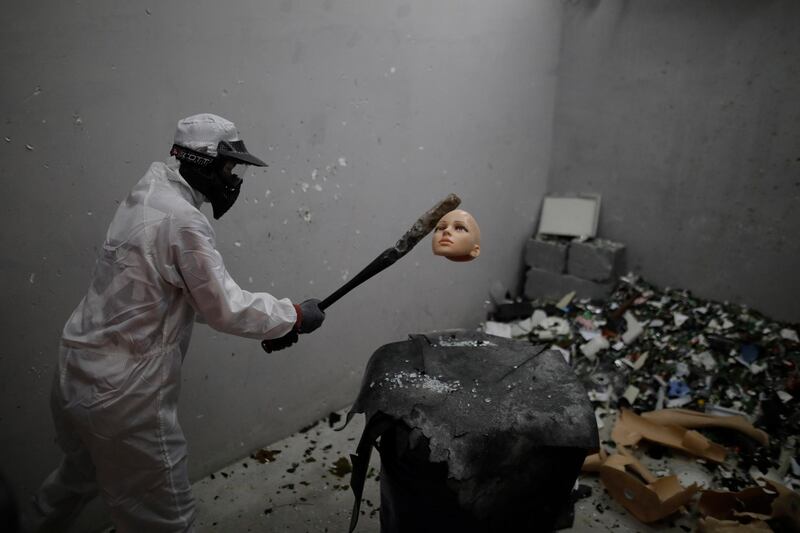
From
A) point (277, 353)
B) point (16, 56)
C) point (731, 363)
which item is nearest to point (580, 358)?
point (731, 363)

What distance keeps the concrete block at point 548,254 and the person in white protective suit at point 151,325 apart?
3230mm

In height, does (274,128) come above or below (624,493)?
above

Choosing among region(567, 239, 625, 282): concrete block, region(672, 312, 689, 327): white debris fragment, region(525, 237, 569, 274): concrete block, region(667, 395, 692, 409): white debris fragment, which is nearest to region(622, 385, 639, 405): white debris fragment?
region(667, 395, 692, 409): white debris fragment

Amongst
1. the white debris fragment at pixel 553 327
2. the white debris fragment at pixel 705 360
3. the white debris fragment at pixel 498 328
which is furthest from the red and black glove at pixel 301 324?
the white debris fragment at pixel 705 360

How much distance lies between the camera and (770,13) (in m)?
3.81

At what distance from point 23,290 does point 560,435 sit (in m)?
2.15

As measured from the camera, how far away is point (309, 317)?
7.22 feet

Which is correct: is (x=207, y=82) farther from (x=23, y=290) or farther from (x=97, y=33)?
(x=23, y=290)

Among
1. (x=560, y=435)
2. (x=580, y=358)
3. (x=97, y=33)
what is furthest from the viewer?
(x=580, y=358)

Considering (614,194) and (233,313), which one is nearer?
(233,313)

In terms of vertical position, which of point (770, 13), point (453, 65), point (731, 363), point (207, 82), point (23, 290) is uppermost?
point (770, 13)

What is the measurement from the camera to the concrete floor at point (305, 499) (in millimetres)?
2775

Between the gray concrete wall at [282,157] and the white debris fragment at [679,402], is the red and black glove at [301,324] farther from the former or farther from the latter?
the white debris fragment at [679,402]

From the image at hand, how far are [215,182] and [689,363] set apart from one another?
3508mm
